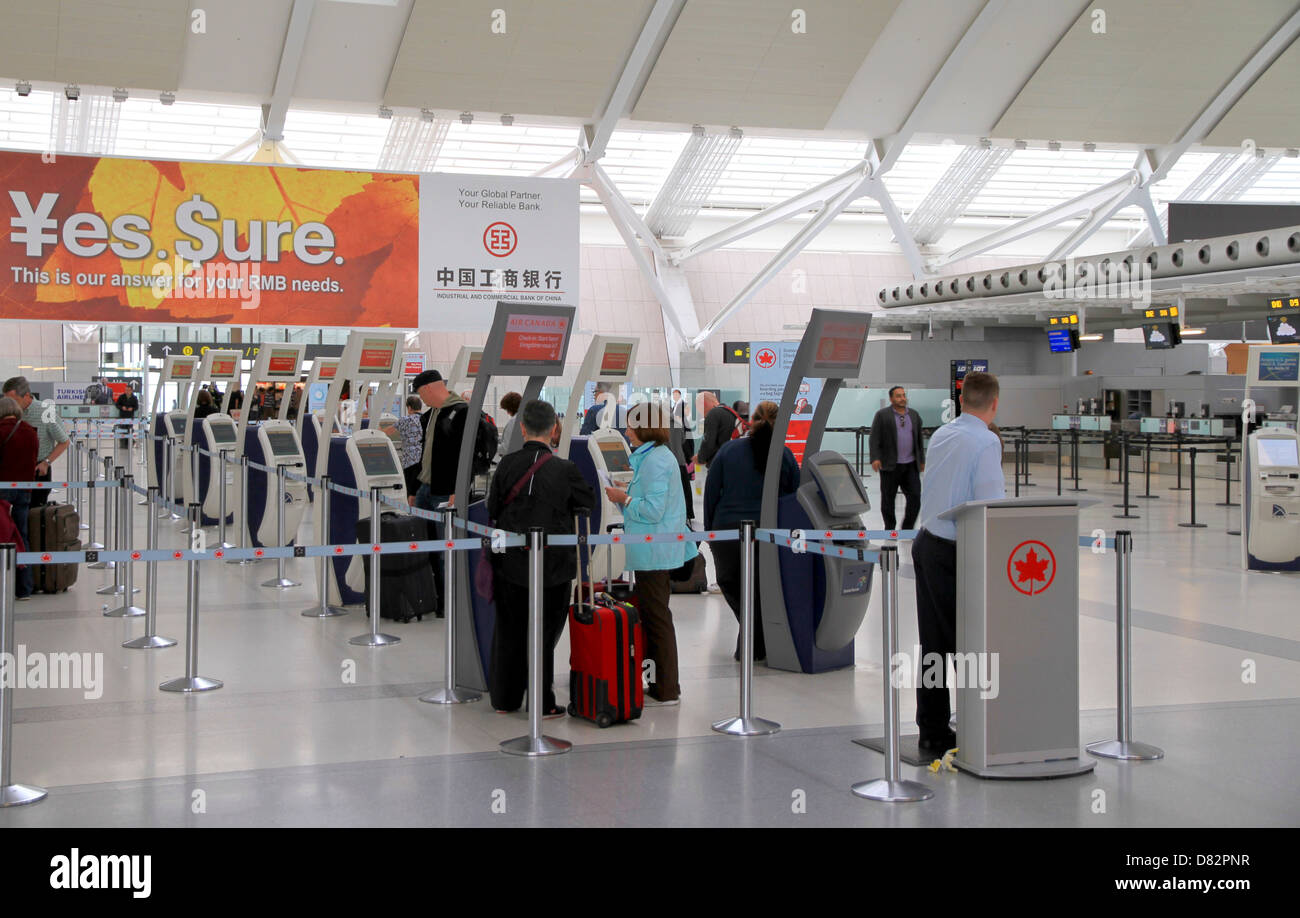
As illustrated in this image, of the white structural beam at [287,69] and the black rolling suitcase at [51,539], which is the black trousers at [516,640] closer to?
the black rolling suitcase at [51,539]

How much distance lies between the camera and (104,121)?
28219 mm

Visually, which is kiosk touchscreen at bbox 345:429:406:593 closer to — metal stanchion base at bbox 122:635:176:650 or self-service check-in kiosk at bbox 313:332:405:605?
self-service check-in kiosk at bbox 313:332:405:605

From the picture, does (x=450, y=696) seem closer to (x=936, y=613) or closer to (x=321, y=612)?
(x=936, y=613)

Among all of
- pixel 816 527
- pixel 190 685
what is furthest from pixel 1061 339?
pixel 190 685

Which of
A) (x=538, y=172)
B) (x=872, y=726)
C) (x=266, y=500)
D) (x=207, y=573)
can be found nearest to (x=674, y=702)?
(x=872, y=726)

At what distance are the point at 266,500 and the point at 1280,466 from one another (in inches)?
373

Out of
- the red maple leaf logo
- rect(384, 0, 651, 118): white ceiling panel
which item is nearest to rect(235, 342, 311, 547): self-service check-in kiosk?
the red maple leaf logo

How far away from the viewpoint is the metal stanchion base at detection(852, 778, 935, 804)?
15.6 ft

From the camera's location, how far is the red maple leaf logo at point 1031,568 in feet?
16.4

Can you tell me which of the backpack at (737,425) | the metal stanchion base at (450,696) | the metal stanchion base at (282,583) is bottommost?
the metal stanchion base at (450,696)

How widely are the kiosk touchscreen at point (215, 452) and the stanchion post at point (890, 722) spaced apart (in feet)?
31.8

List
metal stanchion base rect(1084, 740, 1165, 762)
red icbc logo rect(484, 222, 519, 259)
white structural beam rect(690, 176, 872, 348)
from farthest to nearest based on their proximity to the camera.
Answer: white structural beam rect(690, 176, 872, 348) < red icbc logo rect(484, 222, 519, 259) < metal stanchion base rect(1084, 740, 1165, 762)

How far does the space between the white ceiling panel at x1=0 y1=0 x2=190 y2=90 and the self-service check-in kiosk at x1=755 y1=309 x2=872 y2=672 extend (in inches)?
616

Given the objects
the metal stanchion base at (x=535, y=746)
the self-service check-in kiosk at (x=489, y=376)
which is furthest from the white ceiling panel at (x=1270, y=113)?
the metal stanchion base at (x=535, y=746)
